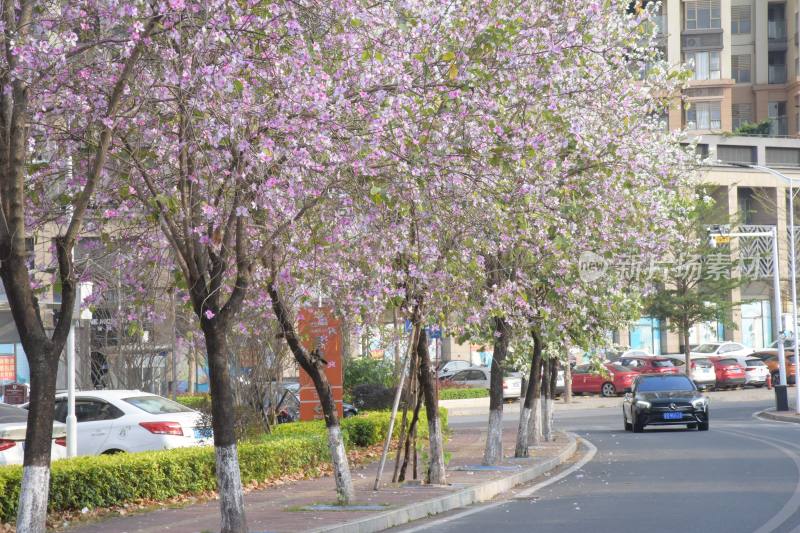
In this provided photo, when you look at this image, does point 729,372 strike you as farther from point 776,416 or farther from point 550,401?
point 550,401

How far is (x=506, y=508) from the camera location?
1597 cm

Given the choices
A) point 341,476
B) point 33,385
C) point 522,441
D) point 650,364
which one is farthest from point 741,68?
point 33,385

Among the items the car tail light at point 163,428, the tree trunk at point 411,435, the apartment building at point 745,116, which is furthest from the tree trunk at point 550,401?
the apartment building at point 745,116

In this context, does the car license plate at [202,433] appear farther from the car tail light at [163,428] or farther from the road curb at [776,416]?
the road curb at [776,416]

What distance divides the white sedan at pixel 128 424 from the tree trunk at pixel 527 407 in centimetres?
659

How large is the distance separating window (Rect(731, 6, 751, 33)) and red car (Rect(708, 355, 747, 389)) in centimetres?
3283

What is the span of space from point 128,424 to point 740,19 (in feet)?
228

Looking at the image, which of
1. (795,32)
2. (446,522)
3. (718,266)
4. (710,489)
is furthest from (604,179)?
(795,32)

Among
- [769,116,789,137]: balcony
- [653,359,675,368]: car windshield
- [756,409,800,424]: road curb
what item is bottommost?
[756,409,800,424]: road curb

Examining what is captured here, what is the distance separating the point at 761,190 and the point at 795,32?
12746 millimetres

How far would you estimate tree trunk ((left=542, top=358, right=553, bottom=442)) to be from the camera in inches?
1206

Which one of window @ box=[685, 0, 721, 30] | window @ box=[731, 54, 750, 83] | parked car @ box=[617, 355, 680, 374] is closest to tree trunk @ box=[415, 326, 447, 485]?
parked car @ box=[617, 355, 680, 374]

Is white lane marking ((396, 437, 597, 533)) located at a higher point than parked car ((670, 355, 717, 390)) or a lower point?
lower

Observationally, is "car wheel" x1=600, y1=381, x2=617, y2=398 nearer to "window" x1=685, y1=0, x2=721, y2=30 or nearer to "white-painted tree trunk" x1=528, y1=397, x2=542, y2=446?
"white-painted tree trunk" x1=528, y1=397, x2=542, y2=446
